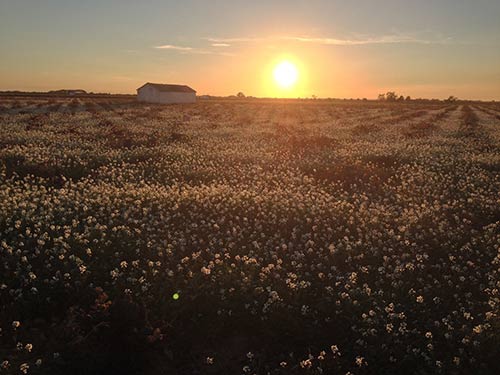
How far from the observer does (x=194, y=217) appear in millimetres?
12414

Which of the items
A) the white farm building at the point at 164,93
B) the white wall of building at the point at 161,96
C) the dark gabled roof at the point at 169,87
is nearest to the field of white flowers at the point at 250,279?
the white wall of building at the point at 161,96

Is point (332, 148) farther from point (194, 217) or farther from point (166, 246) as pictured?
point (166, 246)

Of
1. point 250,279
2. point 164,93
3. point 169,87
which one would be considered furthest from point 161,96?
point 250,279

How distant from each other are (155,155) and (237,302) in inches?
546

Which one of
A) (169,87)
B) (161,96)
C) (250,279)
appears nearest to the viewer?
(250,279)

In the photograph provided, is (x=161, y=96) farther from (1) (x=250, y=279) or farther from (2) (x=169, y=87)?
(1) (x=250, y=279)

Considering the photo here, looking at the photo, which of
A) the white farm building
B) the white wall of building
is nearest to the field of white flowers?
the white wall of building

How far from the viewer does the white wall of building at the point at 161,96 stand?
355ft

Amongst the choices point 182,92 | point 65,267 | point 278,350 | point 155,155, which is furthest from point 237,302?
point 182,92

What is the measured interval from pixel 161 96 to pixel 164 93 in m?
1.03

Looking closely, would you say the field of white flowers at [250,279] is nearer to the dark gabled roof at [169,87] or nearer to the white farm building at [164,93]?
the white farm building at [164,93]

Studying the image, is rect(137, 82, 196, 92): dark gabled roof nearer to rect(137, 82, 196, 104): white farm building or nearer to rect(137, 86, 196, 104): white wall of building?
rect(137, 82, 196, 104): white farm building

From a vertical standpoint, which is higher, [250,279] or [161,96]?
[161,96]

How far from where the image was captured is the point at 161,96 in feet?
354
